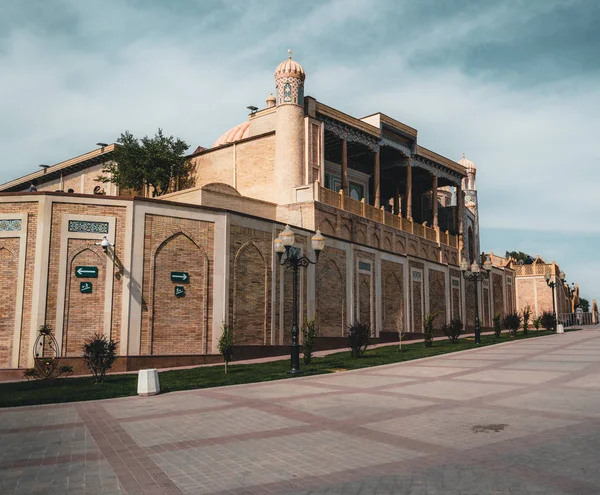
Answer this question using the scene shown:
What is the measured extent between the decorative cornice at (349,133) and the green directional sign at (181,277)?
1442 cm

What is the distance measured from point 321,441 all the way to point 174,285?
13131mm

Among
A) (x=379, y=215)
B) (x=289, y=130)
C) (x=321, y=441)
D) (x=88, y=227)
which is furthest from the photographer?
(x=379, y=215)

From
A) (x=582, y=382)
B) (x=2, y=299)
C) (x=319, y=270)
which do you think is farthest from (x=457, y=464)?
(x=319, y=270)

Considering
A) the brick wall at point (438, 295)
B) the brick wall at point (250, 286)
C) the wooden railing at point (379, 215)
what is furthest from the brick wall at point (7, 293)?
the brick wall at point (438, 295)

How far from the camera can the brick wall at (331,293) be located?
999 inches

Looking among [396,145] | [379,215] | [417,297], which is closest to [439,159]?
[396,145]

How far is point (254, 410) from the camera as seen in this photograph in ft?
32.6

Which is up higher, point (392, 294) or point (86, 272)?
point (86, 272)

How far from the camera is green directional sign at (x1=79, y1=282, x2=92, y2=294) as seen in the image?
18.2 m

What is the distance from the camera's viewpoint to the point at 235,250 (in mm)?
21109

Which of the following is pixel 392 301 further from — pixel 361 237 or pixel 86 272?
pixel 86 272

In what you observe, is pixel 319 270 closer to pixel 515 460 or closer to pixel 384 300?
pixel 384 300

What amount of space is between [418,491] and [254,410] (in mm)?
5122

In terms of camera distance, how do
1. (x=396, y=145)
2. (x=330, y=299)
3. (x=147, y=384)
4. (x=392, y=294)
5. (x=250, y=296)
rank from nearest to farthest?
(x=147, y=384), (x=250, y=296), (x=330, y=299), (x=392, y=294), (x=396, y=145)
